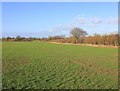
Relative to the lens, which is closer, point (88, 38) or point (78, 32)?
point (88, 38)

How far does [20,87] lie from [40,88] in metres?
0.95

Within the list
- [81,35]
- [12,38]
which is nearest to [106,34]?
[81,35]

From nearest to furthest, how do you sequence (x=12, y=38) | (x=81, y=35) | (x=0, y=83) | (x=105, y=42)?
(x=0, y=83) < (x=105, y=42) < (x=81, y=35) < (x=12, y=38)

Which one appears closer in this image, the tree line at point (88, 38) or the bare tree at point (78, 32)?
the tree line at point (88, 38)

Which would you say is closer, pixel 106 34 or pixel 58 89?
pixel 58 89

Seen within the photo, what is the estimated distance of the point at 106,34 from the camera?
83.8 meters

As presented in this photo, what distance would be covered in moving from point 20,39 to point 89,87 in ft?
432

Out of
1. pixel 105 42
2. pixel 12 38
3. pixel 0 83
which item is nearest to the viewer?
pixel 0 83

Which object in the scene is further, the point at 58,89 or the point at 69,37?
the point at 69,37

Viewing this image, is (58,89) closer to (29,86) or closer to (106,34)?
(29,86)

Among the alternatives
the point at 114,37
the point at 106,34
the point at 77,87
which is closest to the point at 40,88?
the point at 77,87

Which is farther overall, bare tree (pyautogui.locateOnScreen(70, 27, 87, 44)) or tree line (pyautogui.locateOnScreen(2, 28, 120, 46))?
bare tree (pyautogui.locateOnScreen(70, 27, 87, 44))

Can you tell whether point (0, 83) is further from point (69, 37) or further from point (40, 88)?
point (69, 37)

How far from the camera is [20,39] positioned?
141 metres
